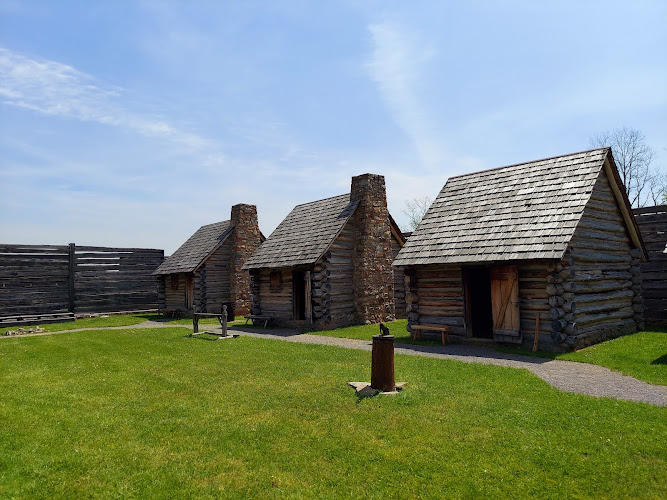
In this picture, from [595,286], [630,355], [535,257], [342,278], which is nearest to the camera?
[630,355]

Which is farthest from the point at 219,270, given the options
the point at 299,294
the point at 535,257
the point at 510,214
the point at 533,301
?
the point at 535,257

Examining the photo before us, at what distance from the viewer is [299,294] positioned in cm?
2141

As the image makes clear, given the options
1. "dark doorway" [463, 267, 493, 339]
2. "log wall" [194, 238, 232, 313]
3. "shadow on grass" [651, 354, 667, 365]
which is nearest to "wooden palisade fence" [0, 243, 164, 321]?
"log wall" [194, 238, 232, 313]

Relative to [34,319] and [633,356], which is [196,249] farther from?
[633,356]

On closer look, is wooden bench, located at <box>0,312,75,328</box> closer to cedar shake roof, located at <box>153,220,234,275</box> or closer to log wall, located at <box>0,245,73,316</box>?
log wall, located at <box>0,245,73,316</box>

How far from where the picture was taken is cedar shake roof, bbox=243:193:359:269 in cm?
2010

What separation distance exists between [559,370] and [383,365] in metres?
4.64

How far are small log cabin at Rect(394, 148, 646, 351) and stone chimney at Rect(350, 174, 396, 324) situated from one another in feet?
12.8

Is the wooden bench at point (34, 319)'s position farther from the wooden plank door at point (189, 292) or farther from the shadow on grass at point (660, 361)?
the shadow on grass at point (660, 361)

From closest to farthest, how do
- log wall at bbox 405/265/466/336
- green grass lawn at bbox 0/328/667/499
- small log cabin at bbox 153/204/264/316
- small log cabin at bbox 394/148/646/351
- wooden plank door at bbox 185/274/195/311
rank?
green grass lawn at bbox 0/328/667/499 → small log cabin at bbox 394/148/646/351 → log wall at bbox 405/265/466/336 → small log cabin at bbox 153/204/264/316 → wooden plank door at bbox 185/274/195/311

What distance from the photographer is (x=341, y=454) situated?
5.89 meters

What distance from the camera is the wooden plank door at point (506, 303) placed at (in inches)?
531

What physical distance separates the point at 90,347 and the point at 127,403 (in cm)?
829

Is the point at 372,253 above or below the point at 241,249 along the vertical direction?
below
